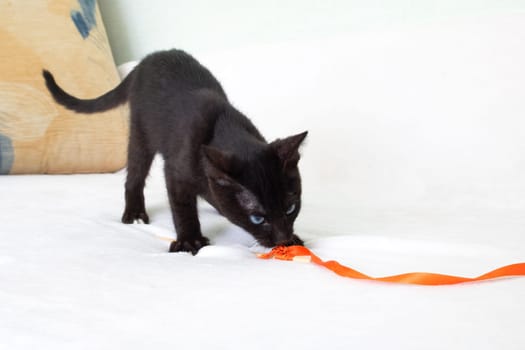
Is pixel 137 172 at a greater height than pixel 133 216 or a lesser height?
greater

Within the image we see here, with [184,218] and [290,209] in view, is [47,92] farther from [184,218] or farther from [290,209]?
[290,209]

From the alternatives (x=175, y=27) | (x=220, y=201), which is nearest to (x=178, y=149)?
(x=220, y=201)

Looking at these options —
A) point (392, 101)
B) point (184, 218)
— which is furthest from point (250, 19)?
point (184, 218)

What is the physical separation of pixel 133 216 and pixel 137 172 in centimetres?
18

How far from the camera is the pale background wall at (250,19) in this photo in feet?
6.30

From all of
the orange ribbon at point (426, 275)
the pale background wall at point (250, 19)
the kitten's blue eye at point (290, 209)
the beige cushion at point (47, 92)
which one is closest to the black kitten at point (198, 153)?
the kitten's blue eye at point (290, 209)

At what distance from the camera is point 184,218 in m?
1.27

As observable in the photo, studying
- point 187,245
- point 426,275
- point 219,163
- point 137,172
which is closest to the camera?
point 426,275

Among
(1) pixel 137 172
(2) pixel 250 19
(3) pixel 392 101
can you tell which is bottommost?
(1) pixel 137 172

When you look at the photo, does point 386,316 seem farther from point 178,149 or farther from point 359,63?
point 359,63

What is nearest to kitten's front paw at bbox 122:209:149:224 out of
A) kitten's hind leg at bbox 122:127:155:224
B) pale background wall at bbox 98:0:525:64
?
kitten's hind leg at bbox 122:127:155:224

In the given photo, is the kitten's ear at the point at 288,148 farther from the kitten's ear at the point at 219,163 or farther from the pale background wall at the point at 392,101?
the pale background wall at the point at 392,101

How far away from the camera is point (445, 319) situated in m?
0.68

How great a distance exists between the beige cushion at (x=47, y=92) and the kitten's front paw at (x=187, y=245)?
1.01 metres
